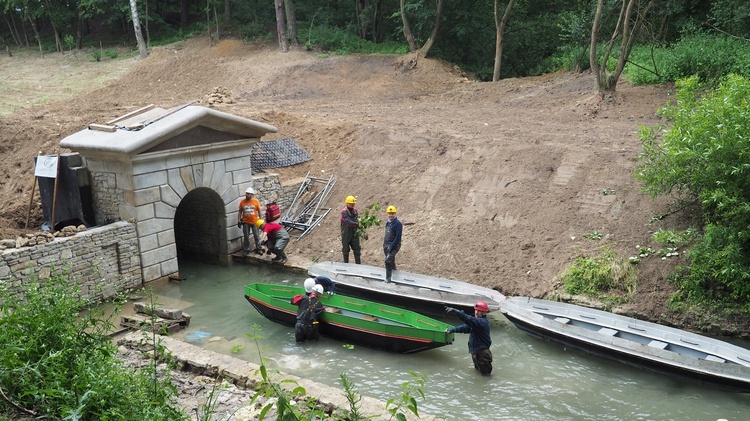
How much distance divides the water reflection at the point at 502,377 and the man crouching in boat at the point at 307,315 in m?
0.20

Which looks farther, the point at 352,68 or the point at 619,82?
the point at 352,68

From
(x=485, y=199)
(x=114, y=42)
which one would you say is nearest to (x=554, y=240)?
(x=485, y=199)

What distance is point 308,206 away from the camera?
17844mm

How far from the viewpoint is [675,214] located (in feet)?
44.7

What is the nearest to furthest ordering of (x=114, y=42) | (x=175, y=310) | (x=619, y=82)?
(x=175, y=310), (x=619, y=82), (x=114, y=42)

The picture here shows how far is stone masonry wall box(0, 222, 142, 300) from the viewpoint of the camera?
1188 centimetres

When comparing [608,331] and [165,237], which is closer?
[608,331]

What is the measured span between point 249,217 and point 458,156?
585 cm

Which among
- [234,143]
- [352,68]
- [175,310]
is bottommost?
[175,310]

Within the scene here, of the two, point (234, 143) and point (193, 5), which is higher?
point (193, 5)

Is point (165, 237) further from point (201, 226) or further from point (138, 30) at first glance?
point (138, 30)

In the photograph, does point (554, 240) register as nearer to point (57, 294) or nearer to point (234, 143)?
point (234, 143)

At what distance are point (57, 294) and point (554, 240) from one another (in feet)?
33.1

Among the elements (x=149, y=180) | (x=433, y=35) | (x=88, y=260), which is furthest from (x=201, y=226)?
(x=433, y=35)
